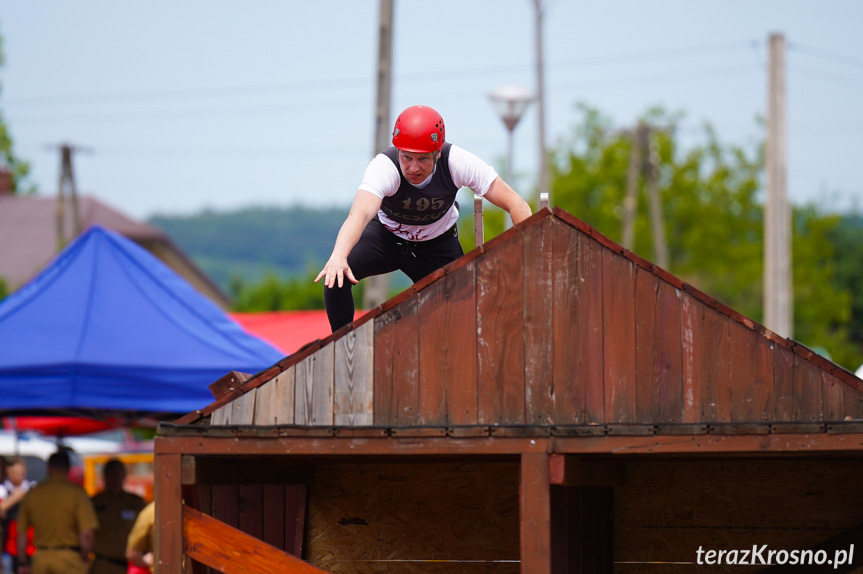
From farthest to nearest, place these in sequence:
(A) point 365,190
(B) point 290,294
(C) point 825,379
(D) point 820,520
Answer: (B) point 290,294, (D) point 820,520, (A) point 365,190, (C) point 825,379

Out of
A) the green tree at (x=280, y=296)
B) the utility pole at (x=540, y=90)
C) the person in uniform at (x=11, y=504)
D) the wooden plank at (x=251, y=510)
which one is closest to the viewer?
the wooden plank at (x=251, y=510)

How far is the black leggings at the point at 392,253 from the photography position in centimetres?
615

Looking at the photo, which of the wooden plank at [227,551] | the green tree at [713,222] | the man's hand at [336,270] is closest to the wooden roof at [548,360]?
the man's hand at [336,270]

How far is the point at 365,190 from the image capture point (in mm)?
5395

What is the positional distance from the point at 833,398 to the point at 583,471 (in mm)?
Answer: 1191

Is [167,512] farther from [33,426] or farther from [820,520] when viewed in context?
[33,426]

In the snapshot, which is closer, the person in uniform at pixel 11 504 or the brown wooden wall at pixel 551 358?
the brown wooden wall at pixel 551 358

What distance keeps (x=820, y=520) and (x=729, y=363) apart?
1.98m

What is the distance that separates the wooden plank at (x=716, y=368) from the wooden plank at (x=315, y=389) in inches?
66.1

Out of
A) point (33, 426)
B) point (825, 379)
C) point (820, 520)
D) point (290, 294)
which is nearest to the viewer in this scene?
point (825, 379)

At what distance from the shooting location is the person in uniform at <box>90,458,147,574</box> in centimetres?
1037

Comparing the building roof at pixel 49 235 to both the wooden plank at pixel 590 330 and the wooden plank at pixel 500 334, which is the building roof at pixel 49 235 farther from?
the wooden plank at pixel 590 330

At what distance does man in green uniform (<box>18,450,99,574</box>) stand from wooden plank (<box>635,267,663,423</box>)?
6.89 metres

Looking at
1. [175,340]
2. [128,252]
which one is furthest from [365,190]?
[128,252]
